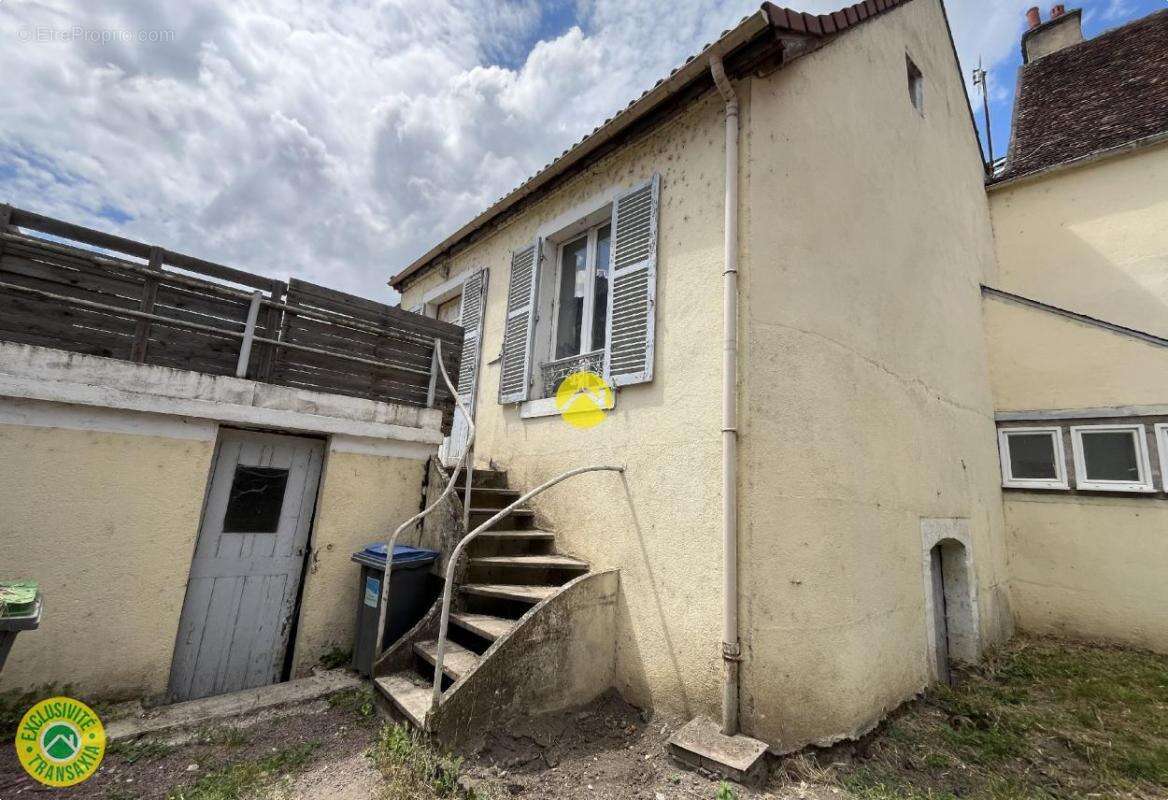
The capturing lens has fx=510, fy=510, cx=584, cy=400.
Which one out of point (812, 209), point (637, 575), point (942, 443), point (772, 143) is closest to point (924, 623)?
point (942, 443)

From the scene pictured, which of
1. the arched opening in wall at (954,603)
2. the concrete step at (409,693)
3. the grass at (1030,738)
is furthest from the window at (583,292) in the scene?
the arched opening in wall at (954,603)

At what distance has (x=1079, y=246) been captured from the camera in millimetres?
6887

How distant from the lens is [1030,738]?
152 inches

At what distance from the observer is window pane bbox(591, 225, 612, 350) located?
5.12 metres

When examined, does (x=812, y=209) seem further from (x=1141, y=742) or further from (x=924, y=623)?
(x=1141, y=742)

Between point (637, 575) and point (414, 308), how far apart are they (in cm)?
617

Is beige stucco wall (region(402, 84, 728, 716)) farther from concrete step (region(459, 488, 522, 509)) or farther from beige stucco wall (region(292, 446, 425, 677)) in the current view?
beige stucco wall (region(292, 446, 425, 677))

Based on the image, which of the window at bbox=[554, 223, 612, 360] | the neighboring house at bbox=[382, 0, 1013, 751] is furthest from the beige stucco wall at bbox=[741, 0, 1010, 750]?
the window at bbox=[554, 223, 612, 360]

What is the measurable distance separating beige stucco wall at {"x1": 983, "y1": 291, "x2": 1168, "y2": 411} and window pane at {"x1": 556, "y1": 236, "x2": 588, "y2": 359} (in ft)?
19.1

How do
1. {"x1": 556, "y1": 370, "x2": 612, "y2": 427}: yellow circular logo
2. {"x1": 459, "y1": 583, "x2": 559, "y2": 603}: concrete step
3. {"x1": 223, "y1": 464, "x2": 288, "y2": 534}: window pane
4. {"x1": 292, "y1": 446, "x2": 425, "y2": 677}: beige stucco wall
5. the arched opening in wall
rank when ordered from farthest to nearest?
the arched opening in wall, {"x1": 556, "y1": 370, "x2": 612, "y2": 427}: yellow circular logo, {"x1": 292, "y1": 446, "x2": 425, "y2": 677}: beige stucco wall, {"x1": 223, "y1": 464, "x2": 288, "y2": 534}: window pane, {"x1": 459, "y1": 583, "x2": 559, "y2": 603}: concrete step

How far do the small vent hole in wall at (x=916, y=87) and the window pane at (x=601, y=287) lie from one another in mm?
4415

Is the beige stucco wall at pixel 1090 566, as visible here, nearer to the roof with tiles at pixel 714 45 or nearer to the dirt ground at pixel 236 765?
the roof with tiles at pixel 714 45

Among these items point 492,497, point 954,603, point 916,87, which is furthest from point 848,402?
point 916,87

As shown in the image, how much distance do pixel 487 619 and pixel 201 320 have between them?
3359 mm
